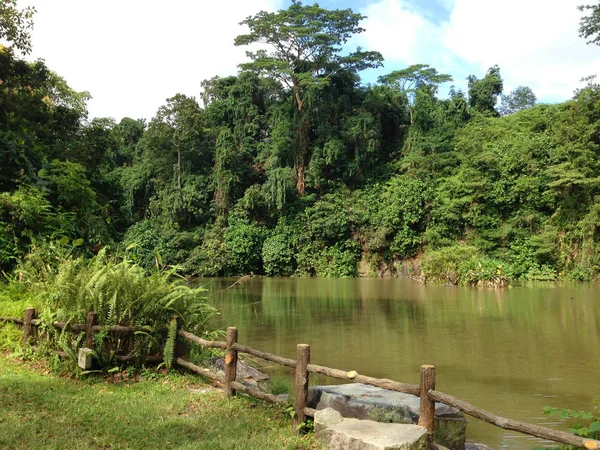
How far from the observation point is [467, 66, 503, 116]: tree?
3509 cm

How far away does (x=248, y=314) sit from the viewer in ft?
47.3

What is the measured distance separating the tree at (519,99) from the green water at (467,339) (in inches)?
1450

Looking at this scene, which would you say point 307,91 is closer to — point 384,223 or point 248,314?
point 384,223

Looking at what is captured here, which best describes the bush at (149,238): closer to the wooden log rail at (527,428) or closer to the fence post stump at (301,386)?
the fence post stump at (301,386)

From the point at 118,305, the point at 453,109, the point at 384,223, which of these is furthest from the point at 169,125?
the point at 118,305

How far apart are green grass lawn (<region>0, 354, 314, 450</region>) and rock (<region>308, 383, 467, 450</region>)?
0.49 meters

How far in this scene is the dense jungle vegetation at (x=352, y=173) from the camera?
979 inches

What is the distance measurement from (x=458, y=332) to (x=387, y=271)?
19440 millimetres

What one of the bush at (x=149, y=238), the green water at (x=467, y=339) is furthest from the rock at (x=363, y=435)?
the bush at (x=149, y=238)

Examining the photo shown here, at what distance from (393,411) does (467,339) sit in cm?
660

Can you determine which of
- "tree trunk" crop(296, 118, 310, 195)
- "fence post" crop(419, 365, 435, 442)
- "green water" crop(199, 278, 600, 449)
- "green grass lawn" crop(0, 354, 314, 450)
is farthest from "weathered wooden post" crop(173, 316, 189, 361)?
"tree trunk" crop(296, 118, 310, 195)

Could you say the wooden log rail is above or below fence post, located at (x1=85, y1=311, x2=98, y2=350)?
below

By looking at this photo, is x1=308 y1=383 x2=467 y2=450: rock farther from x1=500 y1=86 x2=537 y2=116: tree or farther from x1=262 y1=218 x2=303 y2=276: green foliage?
x1=500 y1=86 x2=537 y2=116: tree

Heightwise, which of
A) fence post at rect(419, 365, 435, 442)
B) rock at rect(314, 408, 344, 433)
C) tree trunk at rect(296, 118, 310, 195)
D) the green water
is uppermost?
tree trunk at rect(296, 118, 310, 195)
